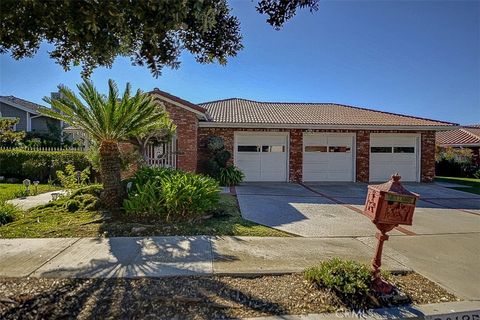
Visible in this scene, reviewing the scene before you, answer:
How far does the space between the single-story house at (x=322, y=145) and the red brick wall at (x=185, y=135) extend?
0.69 metres

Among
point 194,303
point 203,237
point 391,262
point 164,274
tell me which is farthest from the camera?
point 203,237

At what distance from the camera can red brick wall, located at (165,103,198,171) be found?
13523mm

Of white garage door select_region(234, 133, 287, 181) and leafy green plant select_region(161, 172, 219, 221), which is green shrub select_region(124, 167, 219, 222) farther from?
white garage door select_region(234, 133, 287, 181)

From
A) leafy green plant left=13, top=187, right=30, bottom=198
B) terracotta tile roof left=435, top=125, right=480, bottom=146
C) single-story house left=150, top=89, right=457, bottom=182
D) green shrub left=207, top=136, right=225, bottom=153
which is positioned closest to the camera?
leafy green plant left=13, top=187, right=30, bottom=198

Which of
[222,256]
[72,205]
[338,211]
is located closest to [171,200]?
[222,256]

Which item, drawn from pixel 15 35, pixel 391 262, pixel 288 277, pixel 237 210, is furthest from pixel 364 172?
pixel 15 35

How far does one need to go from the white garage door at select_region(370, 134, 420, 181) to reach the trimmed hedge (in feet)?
47.3

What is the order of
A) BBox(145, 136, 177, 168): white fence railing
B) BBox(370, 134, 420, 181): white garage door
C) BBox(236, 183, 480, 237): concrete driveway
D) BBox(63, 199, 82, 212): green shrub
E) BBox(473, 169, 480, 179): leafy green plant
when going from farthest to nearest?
BBox(473, 169, 480, 179): leafy green plant → BBox(370, 134, 420, 181): white garage door → BBox(145, 136, 177, 168): white fence railing → BBox(63, 199, 82, 212): green shrub → BBox(236, 183, 480, 237): concrete driveway

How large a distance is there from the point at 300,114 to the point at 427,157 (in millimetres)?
7067

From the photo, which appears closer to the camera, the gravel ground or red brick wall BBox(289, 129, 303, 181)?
the gravel ground

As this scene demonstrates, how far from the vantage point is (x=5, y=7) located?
3.40 metres

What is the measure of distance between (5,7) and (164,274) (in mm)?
3673

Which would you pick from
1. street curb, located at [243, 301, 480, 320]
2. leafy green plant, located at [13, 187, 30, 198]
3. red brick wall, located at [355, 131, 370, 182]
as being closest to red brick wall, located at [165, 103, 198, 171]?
leafy green plant, located at [13, 187, 30, 198]

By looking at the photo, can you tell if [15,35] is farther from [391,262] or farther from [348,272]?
[391,262]
